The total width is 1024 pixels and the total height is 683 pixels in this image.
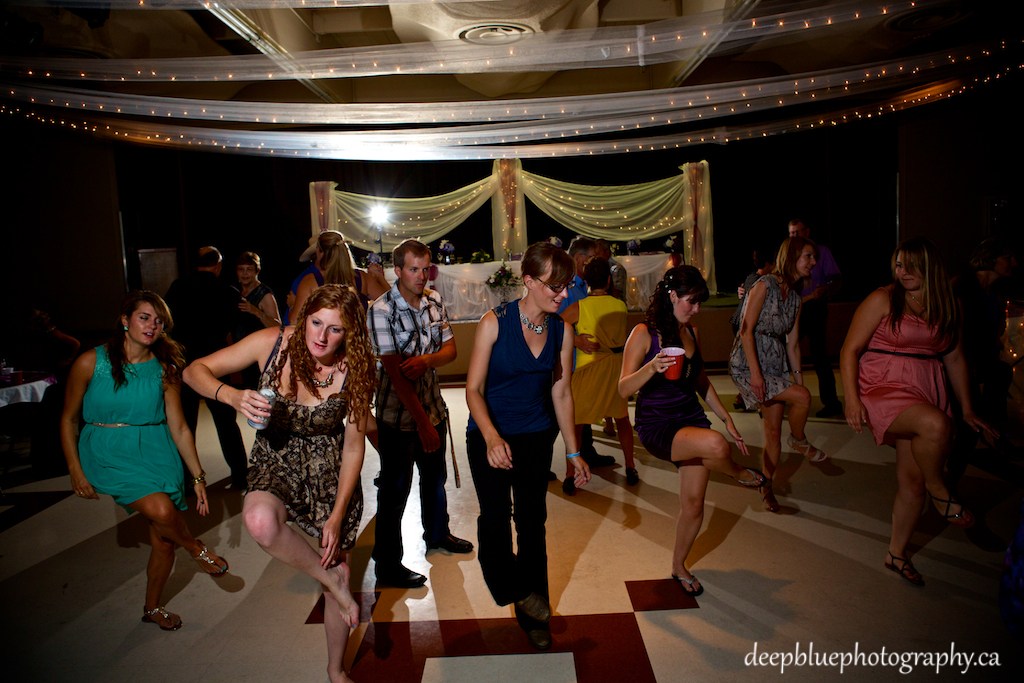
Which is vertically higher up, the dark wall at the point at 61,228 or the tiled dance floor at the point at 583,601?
the dark wall at the point at 61,228

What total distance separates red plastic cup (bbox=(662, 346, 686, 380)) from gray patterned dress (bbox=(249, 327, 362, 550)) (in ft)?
4.04

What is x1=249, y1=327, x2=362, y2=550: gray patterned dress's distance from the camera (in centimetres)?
202

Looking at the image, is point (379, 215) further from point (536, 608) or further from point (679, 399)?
point (536, 608)

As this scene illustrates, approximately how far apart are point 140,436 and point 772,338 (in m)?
3.36

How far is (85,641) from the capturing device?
2.49 meters

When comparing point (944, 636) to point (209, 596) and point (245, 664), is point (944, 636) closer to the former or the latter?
point (245, 664)

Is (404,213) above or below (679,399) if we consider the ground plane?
above

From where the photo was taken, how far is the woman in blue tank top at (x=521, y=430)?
220 centimetres

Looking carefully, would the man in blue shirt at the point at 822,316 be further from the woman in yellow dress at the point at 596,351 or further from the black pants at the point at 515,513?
the black pants at the point at 515,513

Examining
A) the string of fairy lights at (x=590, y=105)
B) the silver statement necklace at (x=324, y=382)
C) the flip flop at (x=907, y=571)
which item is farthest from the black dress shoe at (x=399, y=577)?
the string of fairy lights at (x=590, y=105)

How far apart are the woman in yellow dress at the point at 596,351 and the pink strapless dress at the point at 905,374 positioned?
1505mm

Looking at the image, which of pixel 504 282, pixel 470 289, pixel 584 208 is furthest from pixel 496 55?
pixel 584 208

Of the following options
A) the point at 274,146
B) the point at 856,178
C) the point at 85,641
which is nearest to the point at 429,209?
the point at 274,146

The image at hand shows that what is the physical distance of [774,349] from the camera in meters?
3.73
